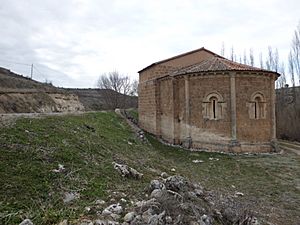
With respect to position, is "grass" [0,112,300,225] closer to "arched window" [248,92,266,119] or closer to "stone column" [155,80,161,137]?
"arched window" [248,92,266,119]

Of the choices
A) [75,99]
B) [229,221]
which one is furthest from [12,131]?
[75,99]

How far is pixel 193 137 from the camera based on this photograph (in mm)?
20078

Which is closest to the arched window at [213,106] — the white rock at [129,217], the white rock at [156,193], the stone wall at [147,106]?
the stone wall at [147,106]

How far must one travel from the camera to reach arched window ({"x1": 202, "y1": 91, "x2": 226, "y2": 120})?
19188 millimetres

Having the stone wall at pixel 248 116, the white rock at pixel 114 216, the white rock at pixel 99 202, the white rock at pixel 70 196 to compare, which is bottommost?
the white rock at pixel 114 216

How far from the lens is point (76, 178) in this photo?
7.61m

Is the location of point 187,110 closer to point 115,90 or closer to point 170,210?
point 170,210

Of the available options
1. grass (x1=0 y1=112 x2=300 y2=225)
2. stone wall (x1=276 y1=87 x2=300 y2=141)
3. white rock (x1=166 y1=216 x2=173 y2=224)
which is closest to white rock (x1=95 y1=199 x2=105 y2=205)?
grass (x1=0 y1=112 x2=300 y2=225)

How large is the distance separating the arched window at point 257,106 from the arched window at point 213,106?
1897mm

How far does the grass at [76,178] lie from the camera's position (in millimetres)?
5938

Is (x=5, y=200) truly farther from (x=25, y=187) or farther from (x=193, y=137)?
(x=193, y=137)

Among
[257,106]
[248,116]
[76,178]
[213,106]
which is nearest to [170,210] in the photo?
[76,178]

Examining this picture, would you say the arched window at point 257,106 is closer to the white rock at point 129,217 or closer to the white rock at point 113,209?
the white rock at point 113,209

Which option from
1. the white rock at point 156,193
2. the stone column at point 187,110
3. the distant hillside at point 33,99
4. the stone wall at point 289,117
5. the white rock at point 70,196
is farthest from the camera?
the stone wall at point 289,117
